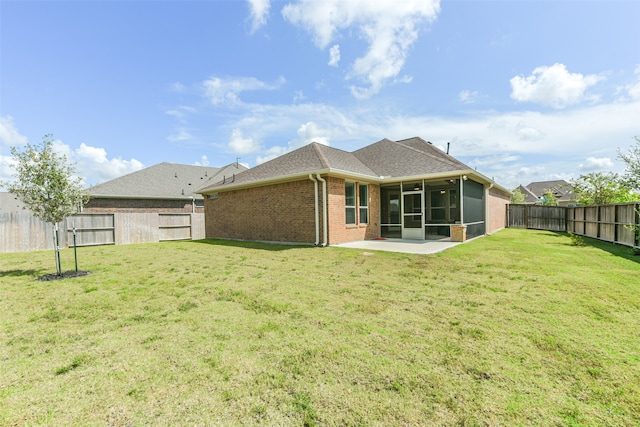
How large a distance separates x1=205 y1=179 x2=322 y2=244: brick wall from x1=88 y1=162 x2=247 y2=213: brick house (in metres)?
5.09

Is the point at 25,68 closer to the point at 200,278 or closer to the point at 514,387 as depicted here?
the point at 200,278

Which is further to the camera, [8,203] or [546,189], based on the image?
[546,189]

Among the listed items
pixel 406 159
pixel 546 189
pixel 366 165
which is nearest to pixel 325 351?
pixel 406 159

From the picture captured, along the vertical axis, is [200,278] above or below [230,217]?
below

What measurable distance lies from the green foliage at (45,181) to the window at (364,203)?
10.3 m

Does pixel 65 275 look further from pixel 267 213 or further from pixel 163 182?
pixel 163 182

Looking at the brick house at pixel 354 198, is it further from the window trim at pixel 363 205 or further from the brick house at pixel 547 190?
the brick house at pixel 547 190

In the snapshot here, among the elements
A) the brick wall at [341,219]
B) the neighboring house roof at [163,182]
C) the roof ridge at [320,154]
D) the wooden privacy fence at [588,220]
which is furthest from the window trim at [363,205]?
the neighboring house roof at [163,182]

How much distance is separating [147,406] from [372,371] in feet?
6.14

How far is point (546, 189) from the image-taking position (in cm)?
4831

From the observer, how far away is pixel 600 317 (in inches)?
147

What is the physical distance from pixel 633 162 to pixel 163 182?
106 ft

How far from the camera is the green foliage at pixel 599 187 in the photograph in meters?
19.6

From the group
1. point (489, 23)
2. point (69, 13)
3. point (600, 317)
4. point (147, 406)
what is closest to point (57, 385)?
point (147, 406)
